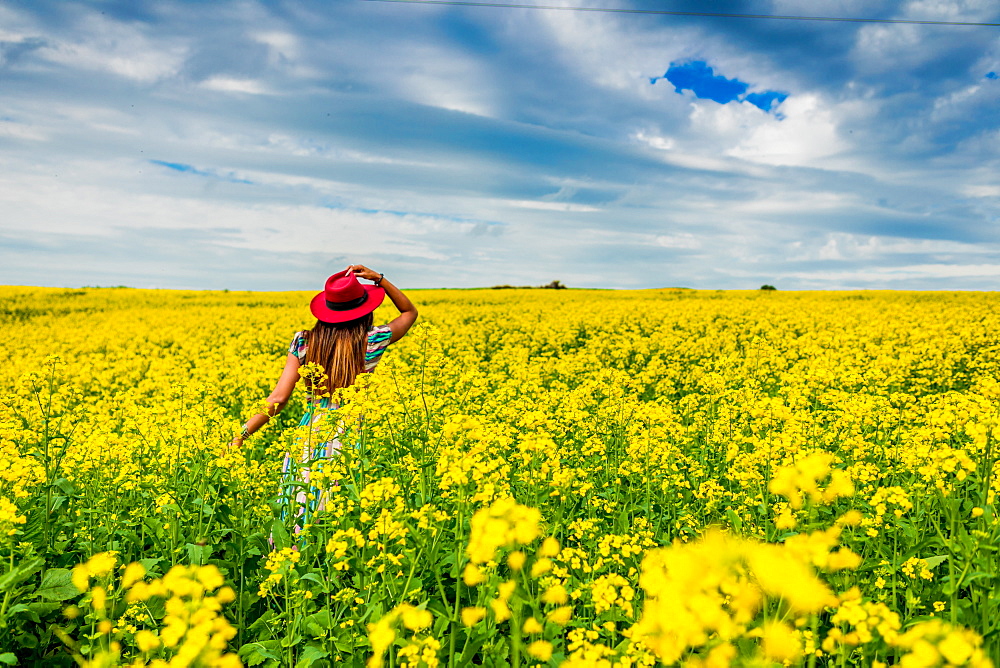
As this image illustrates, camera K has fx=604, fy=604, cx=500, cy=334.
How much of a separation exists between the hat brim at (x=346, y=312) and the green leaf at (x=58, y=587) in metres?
2.70

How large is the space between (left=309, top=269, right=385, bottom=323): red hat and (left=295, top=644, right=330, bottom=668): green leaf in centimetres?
312

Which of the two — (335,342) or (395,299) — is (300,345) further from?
(395,299)

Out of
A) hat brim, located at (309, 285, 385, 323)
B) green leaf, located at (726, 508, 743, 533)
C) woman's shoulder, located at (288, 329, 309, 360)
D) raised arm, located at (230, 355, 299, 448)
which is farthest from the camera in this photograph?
woman's shoulder, located at (288, 329, 309, 360)

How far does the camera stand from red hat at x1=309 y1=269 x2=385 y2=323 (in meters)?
5.66

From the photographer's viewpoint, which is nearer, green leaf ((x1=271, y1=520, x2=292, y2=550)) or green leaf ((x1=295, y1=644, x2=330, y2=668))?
green leaf ((x1=295, y1=644, x2=330, y2=668))

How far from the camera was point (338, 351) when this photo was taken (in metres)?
5.61

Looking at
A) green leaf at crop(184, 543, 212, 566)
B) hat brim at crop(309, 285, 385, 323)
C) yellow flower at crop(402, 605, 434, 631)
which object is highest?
hat brim at crop(309, 285, 385, 323)

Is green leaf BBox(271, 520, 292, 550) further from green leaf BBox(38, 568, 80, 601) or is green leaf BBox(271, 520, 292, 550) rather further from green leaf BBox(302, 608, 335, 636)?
green leaf BBox(38, 568, 80, 601)

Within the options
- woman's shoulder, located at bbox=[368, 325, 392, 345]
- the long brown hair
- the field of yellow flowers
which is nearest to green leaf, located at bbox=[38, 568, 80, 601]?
the field of yellow flowers

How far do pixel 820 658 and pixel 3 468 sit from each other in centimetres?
524

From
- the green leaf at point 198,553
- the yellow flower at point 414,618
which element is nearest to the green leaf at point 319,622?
the green leaf at point 198,553

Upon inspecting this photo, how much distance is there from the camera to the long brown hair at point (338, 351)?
220 inches

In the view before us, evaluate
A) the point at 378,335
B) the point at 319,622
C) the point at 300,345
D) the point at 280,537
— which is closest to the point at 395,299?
the point at 378,335

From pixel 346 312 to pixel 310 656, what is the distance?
10.7ft
